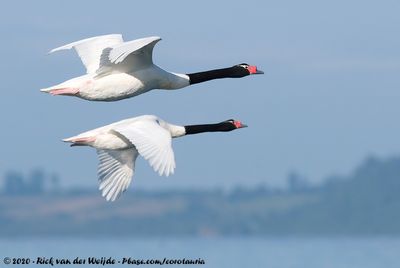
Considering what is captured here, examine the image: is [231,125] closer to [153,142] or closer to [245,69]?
[245,69]

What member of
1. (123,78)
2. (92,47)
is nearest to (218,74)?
(92,47)

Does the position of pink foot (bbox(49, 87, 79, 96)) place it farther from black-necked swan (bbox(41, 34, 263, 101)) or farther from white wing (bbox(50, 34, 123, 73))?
white wing (bbox(50, 34, 123, 73))

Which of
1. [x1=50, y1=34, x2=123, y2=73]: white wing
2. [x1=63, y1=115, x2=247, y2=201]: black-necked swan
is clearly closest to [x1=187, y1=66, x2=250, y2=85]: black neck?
[x1=63, y1=115, x2=247, y2=201]: black-necked swan

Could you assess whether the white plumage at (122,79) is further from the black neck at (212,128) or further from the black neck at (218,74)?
the black neck at (212,128)

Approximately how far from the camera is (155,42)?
92.7 feet

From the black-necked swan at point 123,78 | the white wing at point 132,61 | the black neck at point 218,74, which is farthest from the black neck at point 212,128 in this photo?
the white wing at point 132,61

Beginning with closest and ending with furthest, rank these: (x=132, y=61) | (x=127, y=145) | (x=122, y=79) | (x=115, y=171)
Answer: (x=122, y=79) → (x=132, y=61) → (x=127, y=145) → (x=115, y=171)

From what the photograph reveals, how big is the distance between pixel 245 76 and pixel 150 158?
25.1 ft

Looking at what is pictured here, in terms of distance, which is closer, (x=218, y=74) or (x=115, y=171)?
(x=115, y=171)

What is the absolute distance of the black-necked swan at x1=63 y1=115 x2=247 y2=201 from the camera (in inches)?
1046

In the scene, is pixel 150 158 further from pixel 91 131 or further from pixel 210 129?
pixel 210 129

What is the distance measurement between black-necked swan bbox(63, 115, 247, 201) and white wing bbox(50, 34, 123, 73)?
1.86 metres

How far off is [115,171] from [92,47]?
3.02 metres

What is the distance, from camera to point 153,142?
2719cm
